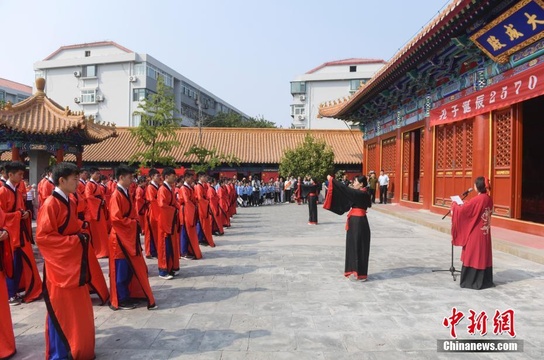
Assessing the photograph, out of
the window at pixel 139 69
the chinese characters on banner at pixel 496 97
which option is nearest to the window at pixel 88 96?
the window at pixel 139 69

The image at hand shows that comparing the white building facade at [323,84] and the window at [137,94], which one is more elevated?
the white building facade at [323,84]

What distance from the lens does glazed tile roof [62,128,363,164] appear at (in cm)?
2819

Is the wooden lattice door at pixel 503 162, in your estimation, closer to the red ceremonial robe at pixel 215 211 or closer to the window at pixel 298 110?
the red ceremonial robe at pixel 215 211

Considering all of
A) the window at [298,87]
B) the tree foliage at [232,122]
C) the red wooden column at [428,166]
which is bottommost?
the red wooden column at [428,166]

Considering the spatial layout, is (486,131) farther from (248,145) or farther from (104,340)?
(248,145)

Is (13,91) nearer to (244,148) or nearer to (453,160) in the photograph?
(244,148)

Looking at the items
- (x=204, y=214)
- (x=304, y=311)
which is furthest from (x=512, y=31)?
(x=304, y=311)

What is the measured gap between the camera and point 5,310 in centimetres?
356

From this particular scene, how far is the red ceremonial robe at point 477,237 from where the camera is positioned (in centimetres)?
568

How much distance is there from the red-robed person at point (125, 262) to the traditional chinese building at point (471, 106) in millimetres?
7506

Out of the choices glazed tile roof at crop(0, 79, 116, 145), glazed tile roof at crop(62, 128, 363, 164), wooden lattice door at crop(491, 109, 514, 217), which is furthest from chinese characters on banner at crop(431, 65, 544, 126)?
glazed tile roof at crop(62, 128, 363, 164)

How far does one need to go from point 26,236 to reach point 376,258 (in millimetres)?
5307

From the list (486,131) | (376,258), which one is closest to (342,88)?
(486,131)

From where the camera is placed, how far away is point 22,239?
17.3 ft
